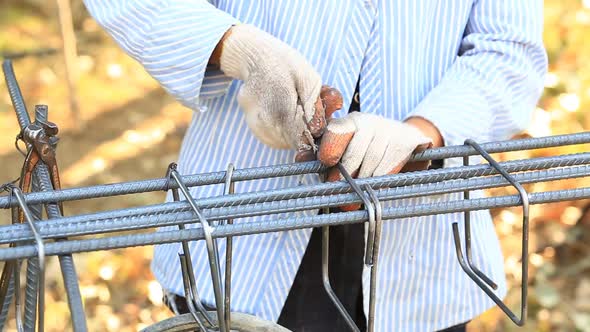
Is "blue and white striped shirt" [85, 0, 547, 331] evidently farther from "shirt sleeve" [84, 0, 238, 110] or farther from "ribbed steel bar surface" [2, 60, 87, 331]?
"ribbed steel bar surface" [2, 60, 87, 331]

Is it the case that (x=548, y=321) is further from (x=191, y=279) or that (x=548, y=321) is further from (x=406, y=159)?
(x=191, y=279)

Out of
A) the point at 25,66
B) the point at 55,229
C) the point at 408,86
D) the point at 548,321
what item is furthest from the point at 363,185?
the point at 25,66

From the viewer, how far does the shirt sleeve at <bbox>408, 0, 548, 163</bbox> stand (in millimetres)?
991

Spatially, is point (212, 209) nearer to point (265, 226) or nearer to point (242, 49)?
point (265, 226)

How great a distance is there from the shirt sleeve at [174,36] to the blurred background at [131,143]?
1.32m

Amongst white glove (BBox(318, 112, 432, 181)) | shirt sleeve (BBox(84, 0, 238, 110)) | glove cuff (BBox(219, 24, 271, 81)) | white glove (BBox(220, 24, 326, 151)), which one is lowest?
white glove (BBox(318, 112, 432, 181))

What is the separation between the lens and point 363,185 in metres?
0.70

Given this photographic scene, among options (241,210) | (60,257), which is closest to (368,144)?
(241,210)

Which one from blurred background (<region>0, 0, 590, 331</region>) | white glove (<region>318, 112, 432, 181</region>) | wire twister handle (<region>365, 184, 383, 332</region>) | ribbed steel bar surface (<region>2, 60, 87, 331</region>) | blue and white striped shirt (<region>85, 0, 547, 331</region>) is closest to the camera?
ribbed steel bar surface (<region>2, 60, 87, 331</region>)

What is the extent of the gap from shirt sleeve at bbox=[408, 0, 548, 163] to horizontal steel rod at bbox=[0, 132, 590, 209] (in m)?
0.15

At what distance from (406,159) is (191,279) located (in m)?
0.28

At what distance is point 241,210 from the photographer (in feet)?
2.15

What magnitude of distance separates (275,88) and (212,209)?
0.22 meters

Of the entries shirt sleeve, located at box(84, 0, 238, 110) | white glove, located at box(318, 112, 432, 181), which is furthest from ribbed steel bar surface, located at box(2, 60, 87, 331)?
white glove, located at box(318, 112, 432, 181)
